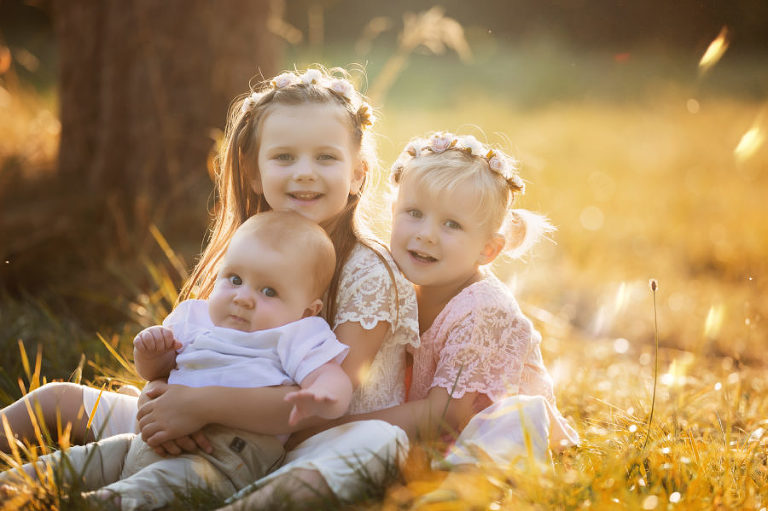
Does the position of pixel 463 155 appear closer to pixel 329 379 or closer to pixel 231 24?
pixel 329 379

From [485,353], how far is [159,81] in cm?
302

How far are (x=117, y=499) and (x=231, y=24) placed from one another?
3361 millimetres

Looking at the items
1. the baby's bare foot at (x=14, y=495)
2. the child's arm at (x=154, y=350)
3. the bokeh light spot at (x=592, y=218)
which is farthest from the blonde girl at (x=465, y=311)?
the bokeh light spot at (x=592, y=218)

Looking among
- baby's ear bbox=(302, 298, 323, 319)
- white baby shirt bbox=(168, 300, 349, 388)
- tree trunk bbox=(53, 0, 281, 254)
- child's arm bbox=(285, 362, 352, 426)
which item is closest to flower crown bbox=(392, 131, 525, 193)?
baby's ear bbox=(302, 298, 323, 319)

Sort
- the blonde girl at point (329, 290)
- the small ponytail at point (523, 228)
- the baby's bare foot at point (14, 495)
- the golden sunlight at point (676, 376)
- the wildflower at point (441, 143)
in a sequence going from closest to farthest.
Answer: the baby's bare foot at point (14, 495) → the blonde girl at point (329, 290) → the wildflower at point (441, 143) → the small ponytail at point (523, 228) → the golden sunlight at point (676, 376)

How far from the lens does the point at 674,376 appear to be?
3.07 metres

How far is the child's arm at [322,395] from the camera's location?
73.1 inches

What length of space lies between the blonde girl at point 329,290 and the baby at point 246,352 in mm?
58

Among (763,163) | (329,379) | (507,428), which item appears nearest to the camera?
(329,379)

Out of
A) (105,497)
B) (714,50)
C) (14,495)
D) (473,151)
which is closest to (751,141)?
(714,50)

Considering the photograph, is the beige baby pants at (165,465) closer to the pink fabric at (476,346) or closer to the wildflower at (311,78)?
the pink fabric at (476,346)

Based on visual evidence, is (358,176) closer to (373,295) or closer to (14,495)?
(373,295)

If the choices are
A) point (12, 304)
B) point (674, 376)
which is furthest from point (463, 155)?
point (12, 304)

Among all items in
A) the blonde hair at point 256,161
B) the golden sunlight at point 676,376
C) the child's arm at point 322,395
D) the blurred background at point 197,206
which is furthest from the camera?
the blurred background at point 197,206
